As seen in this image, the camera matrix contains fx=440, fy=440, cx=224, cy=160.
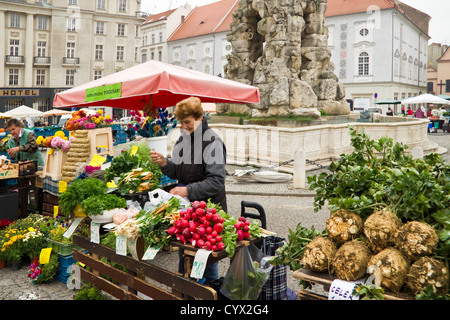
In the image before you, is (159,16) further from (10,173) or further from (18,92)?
(10,173)

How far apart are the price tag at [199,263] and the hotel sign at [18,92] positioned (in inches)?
1766

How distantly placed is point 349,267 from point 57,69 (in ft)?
157

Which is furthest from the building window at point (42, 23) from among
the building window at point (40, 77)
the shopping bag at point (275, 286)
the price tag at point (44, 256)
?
the shopping bag at point (275, 286)

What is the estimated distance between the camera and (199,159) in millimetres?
4383

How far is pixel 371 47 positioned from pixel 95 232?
151 feet

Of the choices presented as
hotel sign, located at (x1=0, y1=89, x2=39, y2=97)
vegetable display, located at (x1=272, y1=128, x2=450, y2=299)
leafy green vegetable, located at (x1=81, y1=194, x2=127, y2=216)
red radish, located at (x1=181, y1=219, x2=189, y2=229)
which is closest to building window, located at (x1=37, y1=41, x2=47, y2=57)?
hotel sign, located at (x1=0, y1=89, x2=39, y2=97)

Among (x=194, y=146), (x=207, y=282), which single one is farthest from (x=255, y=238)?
(x=194, y=146)

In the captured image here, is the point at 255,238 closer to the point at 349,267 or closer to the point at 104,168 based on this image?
the point at 349,267

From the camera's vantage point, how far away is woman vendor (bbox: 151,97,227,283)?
4.25m

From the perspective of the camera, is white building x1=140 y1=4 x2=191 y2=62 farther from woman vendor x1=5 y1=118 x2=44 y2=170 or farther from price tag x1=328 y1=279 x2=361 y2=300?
price tag x1=328 y1=279 x2=361 y2=300

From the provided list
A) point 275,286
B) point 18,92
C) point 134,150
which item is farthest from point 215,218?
point 18,92

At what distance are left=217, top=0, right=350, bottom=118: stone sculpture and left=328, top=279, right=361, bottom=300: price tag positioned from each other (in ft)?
46.4
